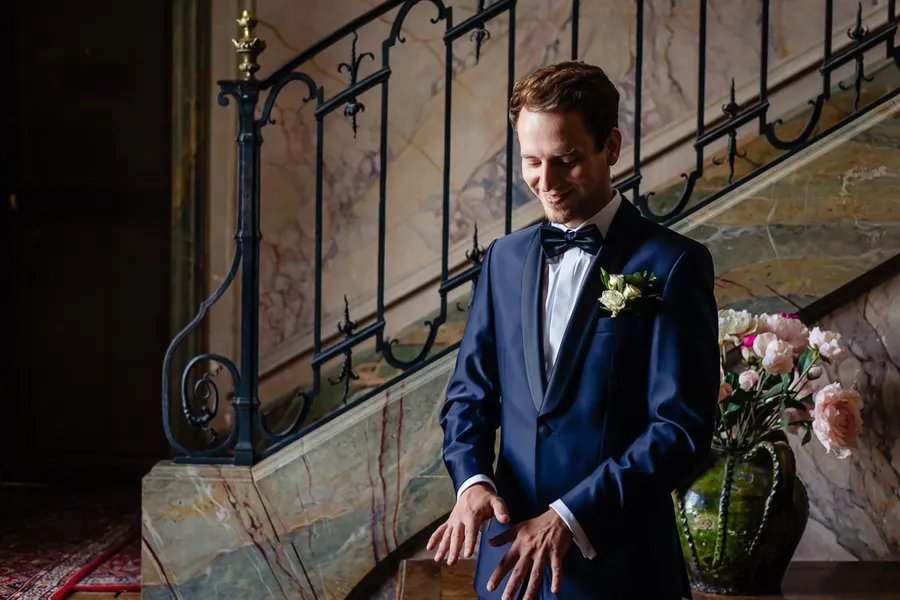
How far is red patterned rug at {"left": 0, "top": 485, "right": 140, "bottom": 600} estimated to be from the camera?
3.38m

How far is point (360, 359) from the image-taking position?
176 inches

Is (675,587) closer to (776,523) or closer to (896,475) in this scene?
(776,523)

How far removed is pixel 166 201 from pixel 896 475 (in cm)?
346

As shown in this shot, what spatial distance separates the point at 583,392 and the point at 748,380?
98cm

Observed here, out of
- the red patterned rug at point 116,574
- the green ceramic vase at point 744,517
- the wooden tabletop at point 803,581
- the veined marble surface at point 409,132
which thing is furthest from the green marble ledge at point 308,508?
the veined marble surface at point 409,132

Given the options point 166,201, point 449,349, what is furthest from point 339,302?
point 449,349

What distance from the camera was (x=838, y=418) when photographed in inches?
98.3

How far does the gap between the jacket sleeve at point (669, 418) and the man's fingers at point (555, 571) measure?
0.21 ft

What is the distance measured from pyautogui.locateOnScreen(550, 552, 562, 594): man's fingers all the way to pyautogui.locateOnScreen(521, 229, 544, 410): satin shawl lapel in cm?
25

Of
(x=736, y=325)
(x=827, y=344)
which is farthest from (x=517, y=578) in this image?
(x=827, y=344)

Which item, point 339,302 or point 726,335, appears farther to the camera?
point 339,302

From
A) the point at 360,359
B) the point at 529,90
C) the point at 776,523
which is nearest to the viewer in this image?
the point at 529,90

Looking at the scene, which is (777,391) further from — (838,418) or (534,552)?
(534,552)

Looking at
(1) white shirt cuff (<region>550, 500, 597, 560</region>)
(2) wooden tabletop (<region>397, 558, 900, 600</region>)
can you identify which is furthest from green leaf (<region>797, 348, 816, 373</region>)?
(1) white shirt cuff (<region>550, 500, 597, 560</region>)
